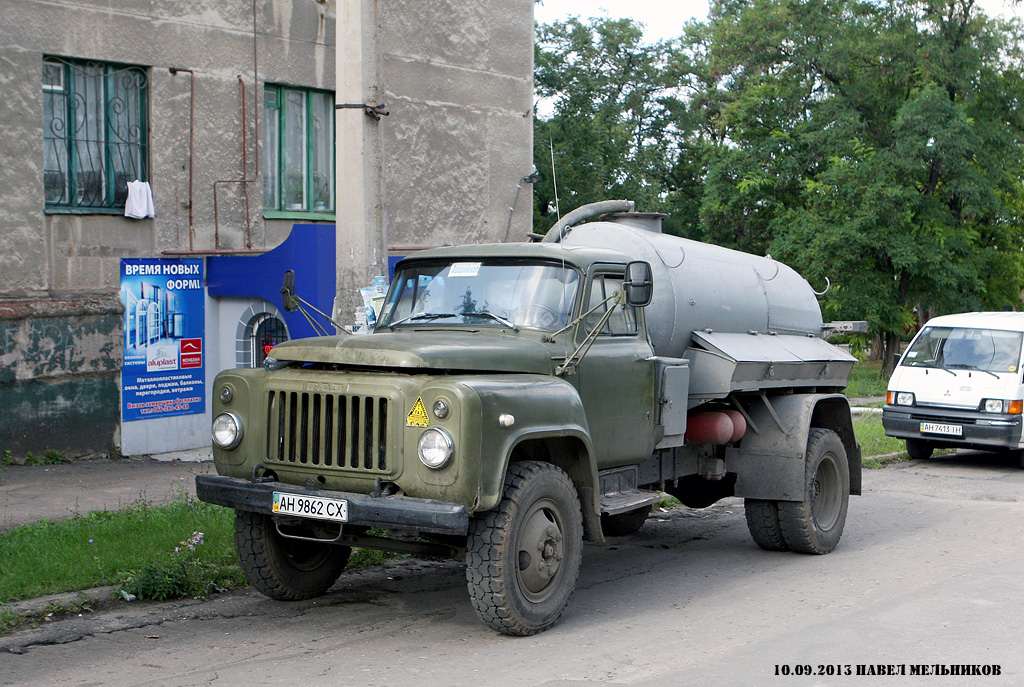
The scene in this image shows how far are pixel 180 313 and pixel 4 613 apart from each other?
7546mm

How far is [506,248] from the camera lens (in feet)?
23.4

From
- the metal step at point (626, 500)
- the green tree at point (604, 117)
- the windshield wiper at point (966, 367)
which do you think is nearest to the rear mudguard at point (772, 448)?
the metal step at point (626, 500)

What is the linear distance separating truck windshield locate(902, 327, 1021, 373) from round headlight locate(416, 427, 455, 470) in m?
10.7

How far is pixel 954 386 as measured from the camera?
14.1 meters

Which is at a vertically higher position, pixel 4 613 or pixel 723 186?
pixel 723 186

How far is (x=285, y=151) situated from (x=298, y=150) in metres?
0.23

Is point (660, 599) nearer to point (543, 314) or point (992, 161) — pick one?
point (543, 314)

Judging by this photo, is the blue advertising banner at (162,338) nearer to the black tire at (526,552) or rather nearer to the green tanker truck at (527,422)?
the green tanker truck at (527,422)

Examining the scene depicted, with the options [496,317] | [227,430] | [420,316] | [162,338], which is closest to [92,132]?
[162,338]

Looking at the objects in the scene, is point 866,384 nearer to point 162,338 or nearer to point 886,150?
point 886,150

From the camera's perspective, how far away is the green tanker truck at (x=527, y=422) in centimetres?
571

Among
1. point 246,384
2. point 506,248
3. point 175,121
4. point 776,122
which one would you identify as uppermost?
point 776,122

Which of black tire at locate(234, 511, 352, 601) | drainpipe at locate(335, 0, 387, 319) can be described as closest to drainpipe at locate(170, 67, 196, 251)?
drainpipe at locate(335, 0, 387, 319)

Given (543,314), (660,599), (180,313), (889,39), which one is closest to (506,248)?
(543,314)
